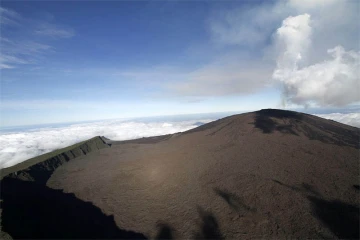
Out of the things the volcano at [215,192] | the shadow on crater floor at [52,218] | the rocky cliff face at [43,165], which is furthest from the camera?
the rocky cliff face at [43,165]

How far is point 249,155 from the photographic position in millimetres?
41406

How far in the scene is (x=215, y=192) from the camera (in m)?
31.8

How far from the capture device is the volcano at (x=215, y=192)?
950 inches

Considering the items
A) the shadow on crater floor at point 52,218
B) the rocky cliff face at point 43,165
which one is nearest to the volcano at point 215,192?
the shadow on crater floor at point 52,218

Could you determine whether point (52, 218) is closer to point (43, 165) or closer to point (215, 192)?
point (215, 192)

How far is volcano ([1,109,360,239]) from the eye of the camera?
2414 cm

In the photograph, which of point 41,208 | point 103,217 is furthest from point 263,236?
point 41,208

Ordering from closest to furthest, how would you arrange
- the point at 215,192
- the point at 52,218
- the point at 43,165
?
the point at 52,218, the point at 215,192, the point at 43,165

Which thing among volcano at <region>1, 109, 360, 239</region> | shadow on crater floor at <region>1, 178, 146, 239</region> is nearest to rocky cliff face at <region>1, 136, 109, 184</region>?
volcano at <region>1, 109, 360, 239</region>

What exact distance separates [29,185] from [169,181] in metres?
31.9

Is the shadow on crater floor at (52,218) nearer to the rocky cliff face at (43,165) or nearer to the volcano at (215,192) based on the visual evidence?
the volcano at (215,192)

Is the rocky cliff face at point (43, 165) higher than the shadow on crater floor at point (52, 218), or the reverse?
the rocky cliff face at point (43, 165)

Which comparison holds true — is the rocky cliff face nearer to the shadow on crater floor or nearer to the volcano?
the volcano

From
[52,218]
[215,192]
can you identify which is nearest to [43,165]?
[52,218]
